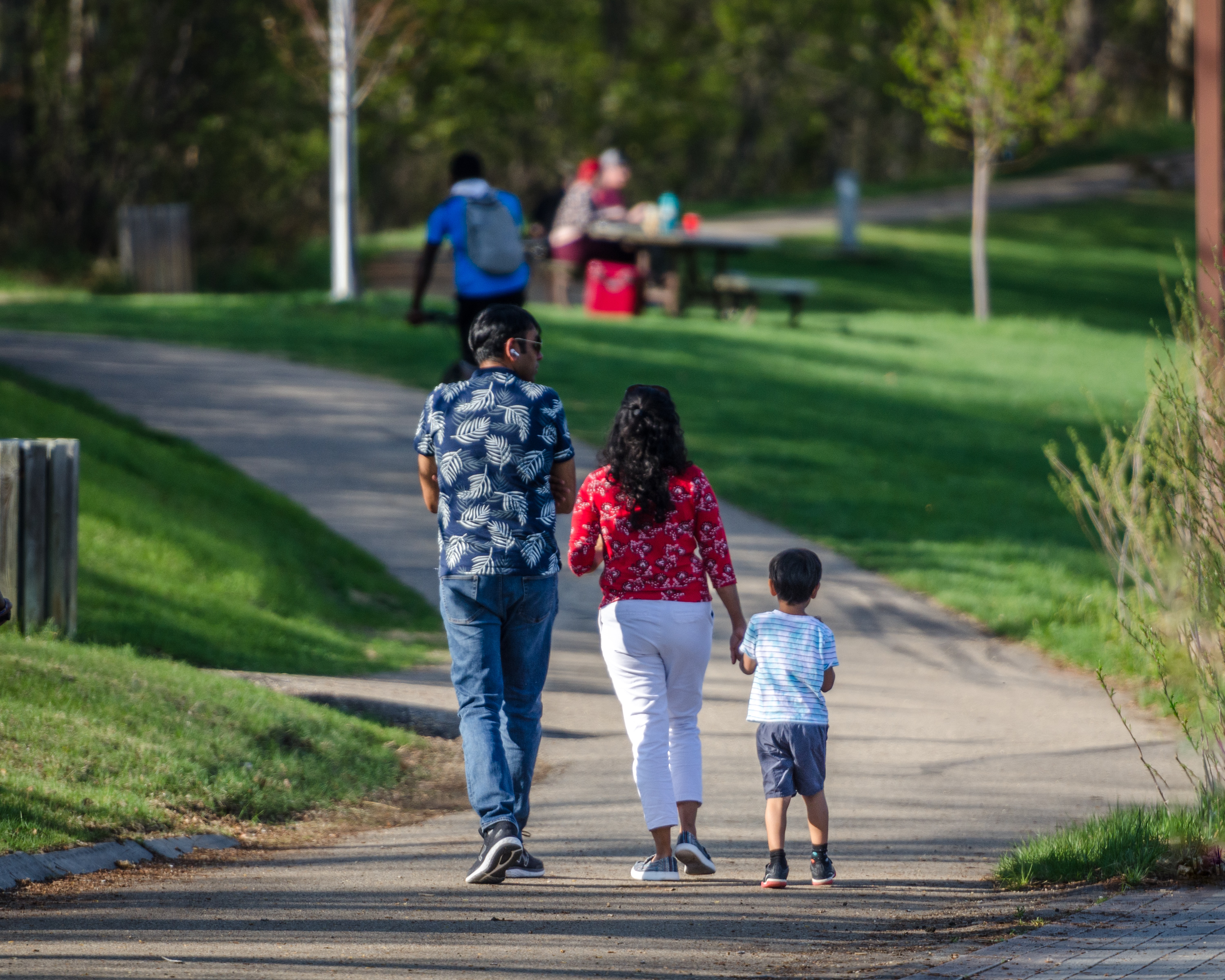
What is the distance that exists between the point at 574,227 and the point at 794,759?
15.5m

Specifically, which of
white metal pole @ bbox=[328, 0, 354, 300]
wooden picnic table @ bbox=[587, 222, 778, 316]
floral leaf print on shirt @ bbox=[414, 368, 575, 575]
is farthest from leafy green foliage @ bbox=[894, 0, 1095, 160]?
floral leaf print on shirt @ bbox=[414, 368, 575, 575]

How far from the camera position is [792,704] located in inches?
203

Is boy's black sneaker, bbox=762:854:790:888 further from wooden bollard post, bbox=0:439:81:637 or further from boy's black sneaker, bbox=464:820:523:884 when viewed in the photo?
wooden bollard post, bbox=0:439:81:637

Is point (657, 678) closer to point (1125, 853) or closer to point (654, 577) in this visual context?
point (654, 577)

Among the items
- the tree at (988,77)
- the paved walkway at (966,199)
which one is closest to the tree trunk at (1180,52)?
the paved walkway at (966,199)

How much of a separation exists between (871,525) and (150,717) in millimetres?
7195

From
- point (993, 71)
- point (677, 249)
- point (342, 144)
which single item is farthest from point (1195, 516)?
point (993, 71)

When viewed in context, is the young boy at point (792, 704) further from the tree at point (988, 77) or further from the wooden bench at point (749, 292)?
the tree at point (988, 77)

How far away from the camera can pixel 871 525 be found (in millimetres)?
12500

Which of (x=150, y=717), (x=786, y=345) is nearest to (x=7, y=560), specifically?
(x=150, y=717)

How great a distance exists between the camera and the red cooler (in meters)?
20.6

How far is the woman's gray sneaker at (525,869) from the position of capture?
518cm

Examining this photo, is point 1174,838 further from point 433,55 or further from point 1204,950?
point 433,55

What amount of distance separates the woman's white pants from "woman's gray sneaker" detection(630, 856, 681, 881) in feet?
0.41
